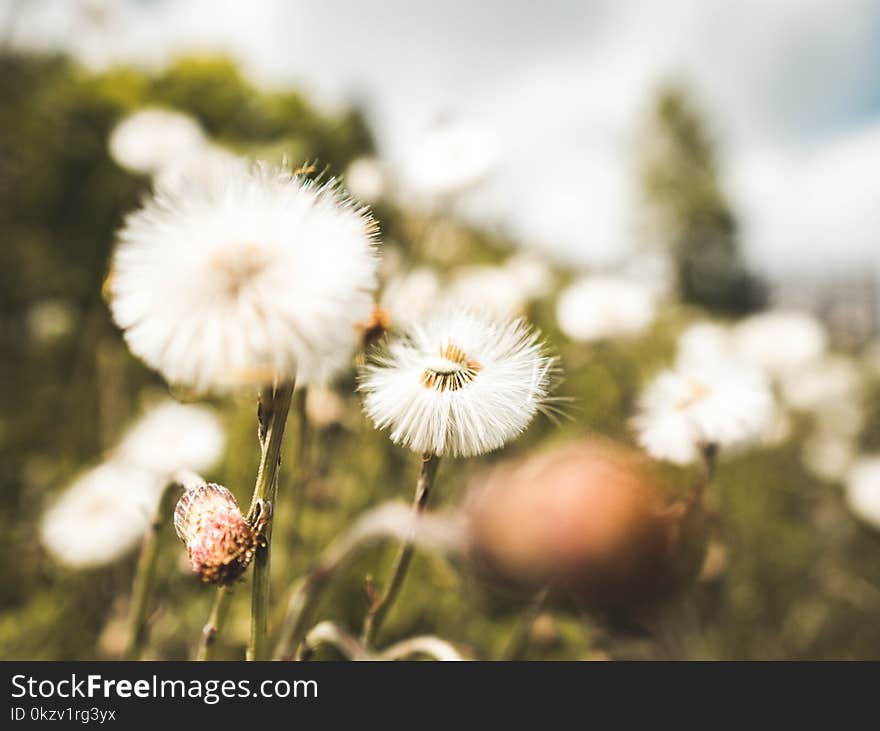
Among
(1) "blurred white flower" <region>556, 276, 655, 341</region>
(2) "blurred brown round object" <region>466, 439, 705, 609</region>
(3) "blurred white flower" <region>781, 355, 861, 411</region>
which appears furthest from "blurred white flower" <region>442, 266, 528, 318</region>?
(3) "blurred white flower" <region>781, 355, 861, 411</region>

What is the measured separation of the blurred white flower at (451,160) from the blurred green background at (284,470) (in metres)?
0.18

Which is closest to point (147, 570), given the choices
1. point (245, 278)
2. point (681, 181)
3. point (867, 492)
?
point (245, 278)

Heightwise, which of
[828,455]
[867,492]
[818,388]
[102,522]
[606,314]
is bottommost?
[102,522]

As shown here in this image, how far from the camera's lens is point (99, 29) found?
2.72 m

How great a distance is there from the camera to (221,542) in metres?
0.43

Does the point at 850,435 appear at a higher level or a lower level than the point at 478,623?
higher

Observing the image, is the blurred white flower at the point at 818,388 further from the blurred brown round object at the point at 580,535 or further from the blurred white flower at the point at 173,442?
the blurred brown round object at the point at 580,535

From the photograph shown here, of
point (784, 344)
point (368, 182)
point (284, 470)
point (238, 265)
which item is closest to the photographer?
point (238, 265)

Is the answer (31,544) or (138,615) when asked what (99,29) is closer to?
(31,544)

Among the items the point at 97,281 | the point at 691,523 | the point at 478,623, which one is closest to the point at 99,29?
the point at 97,281

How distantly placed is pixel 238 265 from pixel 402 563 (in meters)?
0.29

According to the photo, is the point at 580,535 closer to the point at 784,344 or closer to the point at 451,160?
the point at 451,160

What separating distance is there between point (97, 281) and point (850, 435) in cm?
377
